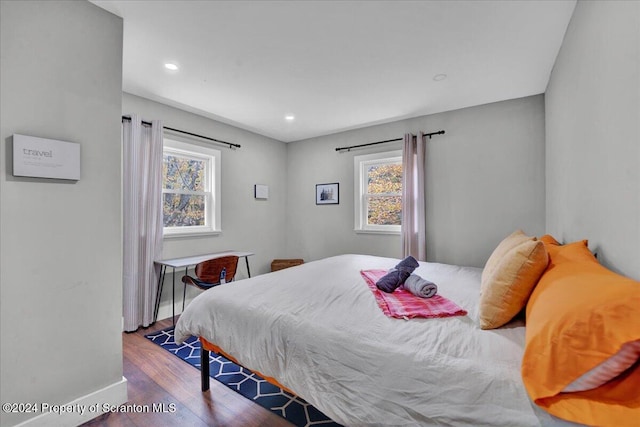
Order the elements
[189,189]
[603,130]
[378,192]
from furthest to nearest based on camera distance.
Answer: [378,192]
[189,189]
[603,130]

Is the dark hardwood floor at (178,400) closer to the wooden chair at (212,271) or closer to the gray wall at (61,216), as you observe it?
the gray wall at (61,216)

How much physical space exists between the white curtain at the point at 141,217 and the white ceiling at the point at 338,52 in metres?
0.49

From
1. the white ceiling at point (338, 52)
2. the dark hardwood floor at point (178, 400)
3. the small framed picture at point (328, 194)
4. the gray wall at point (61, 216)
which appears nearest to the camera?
the gray wall at point (61, 216)

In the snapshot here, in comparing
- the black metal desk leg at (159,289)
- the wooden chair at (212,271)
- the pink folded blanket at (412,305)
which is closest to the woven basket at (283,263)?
the wooden chair at (212,271)

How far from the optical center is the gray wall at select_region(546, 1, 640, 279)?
40.5 inches

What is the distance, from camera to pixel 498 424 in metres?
0.88

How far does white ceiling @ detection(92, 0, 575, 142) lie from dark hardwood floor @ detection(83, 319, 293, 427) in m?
2.51

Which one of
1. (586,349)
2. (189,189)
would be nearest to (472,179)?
(586,349)

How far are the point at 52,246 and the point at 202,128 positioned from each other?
2432mm

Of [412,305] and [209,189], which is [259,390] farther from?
[209,189]

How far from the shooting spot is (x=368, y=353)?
1.17 m

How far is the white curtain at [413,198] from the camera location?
11.5 feet

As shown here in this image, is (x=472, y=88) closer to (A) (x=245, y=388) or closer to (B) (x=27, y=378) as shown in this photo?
(A) (x=245, y=388)

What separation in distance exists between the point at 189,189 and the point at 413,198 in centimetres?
291
